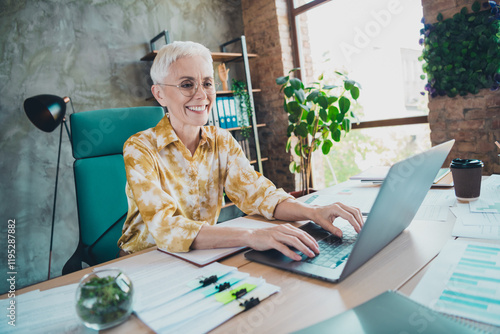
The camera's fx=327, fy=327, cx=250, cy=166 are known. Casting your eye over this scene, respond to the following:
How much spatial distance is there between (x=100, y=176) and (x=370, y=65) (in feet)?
9.27

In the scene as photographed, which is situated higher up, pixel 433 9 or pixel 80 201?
pixel 433 9

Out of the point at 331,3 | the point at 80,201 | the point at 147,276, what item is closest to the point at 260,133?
the point at 331,3

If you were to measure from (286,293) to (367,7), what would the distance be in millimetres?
3325

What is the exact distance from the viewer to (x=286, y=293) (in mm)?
615

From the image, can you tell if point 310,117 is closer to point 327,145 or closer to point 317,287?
point 327,145

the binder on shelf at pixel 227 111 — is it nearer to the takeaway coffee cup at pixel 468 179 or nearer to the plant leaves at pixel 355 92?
the plant leaves at pixel 355 92

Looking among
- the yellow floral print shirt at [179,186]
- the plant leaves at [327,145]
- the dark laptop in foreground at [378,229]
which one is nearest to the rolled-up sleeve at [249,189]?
the yellow floral print shirt at [179,186]

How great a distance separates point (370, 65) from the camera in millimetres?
3260

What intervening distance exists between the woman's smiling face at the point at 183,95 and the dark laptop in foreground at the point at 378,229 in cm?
69

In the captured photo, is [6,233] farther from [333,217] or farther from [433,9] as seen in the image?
[433,9]

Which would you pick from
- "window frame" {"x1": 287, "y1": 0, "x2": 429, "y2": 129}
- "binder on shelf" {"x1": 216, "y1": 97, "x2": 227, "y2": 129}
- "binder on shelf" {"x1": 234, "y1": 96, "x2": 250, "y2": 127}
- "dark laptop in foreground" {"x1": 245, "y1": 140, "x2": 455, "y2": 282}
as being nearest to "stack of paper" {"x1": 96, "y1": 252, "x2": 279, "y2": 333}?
"dark laptop in foreground" {"x1": 245, "y1": 140, "x2": 455, "y2": 282}

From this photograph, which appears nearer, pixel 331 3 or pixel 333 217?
pixel 333 217

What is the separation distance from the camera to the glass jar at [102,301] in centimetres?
54

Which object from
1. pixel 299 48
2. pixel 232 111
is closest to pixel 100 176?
pixel 232 111
